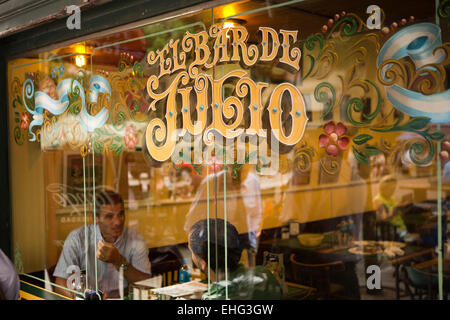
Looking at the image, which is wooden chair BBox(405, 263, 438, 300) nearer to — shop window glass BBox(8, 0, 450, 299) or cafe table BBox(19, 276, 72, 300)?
shop window glass BBox(8, 0, 450, 299)

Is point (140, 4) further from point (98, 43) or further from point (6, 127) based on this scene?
point (6, 127)

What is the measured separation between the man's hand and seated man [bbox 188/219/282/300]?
105 centimetres

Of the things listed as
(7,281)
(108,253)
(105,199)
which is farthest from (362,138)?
(105,199)

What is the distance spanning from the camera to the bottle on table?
3744 mm

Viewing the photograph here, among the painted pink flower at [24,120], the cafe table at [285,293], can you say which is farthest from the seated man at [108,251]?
the painted pink flower at [24,120]

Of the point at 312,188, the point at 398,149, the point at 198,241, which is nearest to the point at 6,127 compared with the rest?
the point at 198,241

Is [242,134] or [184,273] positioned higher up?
[242,134]

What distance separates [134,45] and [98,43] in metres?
0.49

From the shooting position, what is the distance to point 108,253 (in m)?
4.23

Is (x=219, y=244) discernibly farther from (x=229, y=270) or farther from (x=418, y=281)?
(x=418, y=281)

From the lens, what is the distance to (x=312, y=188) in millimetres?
4535

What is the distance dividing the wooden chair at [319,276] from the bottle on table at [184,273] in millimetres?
995

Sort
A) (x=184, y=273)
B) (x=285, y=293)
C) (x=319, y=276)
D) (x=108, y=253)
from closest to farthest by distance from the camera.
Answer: (x=285, y=293) < (x=184, y=273) < (x=108, y=253) < (x=319, y=276)

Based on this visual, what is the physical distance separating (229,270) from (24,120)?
3035mm
